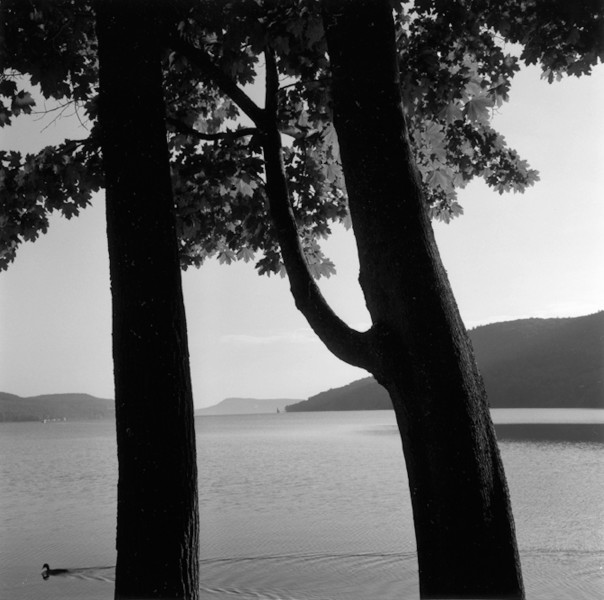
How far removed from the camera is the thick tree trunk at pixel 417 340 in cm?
446

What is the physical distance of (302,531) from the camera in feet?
69.0

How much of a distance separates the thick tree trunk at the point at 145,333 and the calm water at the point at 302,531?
300 inches

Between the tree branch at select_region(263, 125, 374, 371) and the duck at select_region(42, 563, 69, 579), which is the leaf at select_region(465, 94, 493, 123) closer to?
the tree branch at select_region(263, 125, 374, 371)

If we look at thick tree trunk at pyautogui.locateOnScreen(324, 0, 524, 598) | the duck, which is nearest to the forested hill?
the duck

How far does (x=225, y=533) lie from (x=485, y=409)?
17.7m

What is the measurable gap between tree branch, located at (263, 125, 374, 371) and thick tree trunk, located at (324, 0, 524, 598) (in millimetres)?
272

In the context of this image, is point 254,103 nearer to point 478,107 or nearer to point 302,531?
point 478,107

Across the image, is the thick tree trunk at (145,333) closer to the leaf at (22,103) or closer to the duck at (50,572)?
the leaf at (22,103)

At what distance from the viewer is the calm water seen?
1333 centimetres

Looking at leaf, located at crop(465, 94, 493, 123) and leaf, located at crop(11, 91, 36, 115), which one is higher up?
leaf, located at crop(11, 91, 36, 115)

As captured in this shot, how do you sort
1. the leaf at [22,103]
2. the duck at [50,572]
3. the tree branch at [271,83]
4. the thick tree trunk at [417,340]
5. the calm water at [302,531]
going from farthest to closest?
the duck at [50,572]
the calm water at [302,531]
the leaf at [22,103]
the tree branch at [271,83]
the thick tree trunk at [417,340]

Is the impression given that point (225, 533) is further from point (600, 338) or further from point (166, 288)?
point (600, 338)

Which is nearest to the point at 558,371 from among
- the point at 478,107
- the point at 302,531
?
the point at 302,531

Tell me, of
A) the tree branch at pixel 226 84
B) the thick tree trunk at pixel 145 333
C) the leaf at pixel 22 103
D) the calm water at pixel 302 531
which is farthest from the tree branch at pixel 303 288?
the calm water at pixel 302 531
